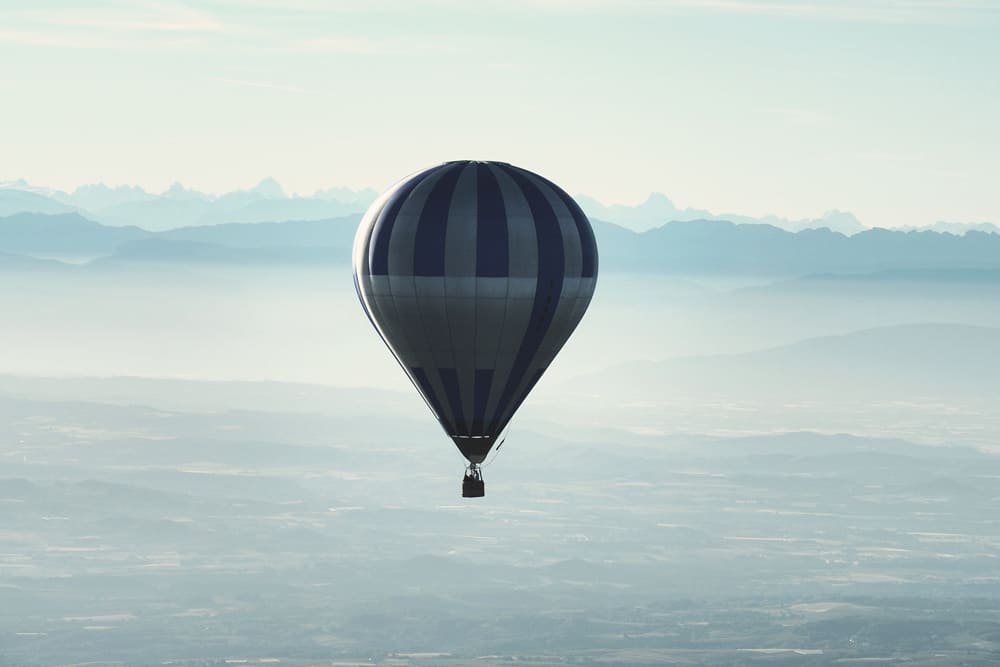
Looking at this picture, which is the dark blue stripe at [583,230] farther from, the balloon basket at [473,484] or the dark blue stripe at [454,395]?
the balloon basket at [473,484]

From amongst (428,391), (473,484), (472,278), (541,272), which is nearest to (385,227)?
(472,278)

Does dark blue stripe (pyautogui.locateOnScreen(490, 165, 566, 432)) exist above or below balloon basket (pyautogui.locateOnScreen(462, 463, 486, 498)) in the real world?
above

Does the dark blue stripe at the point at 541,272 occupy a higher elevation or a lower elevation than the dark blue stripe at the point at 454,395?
higher

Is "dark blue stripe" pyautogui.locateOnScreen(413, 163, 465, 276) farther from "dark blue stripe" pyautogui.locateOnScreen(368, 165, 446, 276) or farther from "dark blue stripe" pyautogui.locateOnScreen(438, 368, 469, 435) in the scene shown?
"dark blue stripe" pyautogui.locateOnScreen(438, 368, 469, 435)

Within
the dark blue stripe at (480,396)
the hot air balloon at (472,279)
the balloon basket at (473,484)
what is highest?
the hot air balloon at (472,279)

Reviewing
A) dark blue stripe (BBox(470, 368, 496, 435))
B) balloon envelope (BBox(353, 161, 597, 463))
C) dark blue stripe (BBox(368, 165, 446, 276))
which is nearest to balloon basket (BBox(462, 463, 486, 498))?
balloon envelope (BBox(353, 161, 597, 463))

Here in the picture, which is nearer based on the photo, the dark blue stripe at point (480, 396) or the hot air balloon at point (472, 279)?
the hot air balloon at point (472, 279)

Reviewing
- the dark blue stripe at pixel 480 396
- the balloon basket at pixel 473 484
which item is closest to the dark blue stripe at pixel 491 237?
the dark blue stripe at pixel 480 396
